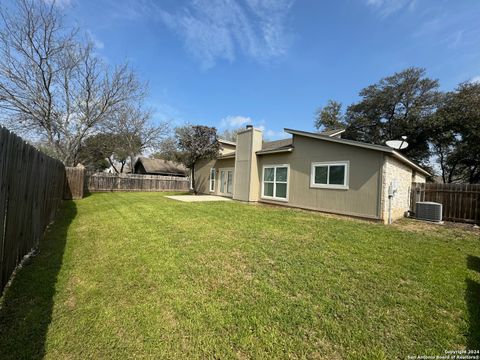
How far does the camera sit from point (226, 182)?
16.7 meters

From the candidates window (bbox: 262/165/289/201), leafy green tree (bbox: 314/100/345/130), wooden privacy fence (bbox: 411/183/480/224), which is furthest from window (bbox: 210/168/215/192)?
leafy green tree (bbox: 314/100/345/130)

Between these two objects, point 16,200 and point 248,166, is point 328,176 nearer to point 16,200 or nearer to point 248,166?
point 248,166

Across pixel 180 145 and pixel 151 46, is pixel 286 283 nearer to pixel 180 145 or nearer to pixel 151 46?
pixel 151 46

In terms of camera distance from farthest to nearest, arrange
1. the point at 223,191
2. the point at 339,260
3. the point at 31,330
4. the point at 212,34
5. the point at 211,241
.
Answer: the point at 223,191, the point at 212,34, the point at 211,241, the point at 339,260, the point at 31,330

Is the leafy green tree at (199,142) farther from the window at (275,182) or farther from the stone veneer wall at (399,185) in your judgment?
the stone veneer wall at (399,185)

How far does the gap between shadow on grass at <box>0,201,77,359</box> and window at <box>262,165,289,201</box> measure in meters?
9.59

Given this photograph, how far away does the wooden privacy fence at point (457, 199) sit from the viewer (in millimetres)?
9531

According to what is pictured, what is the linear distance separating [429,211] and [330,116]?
22347mm

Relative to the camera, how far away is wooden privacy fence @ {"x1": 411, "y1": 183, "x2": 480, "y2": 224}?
9.53 metres

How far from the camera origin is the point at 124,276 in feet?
11.5

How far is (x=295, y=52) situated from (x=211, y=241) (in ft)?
39.1

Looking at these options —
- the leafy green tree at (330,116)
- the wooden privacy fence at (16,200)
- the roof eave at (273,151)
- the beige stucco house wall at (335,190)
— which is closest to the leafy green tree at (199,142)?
the roof eave at (273,151)

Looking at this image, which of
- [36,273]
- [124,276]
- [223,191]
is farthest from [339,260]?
[223,191]

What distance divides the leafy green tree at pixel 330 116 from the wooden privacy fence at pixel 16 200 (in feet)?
98.2
